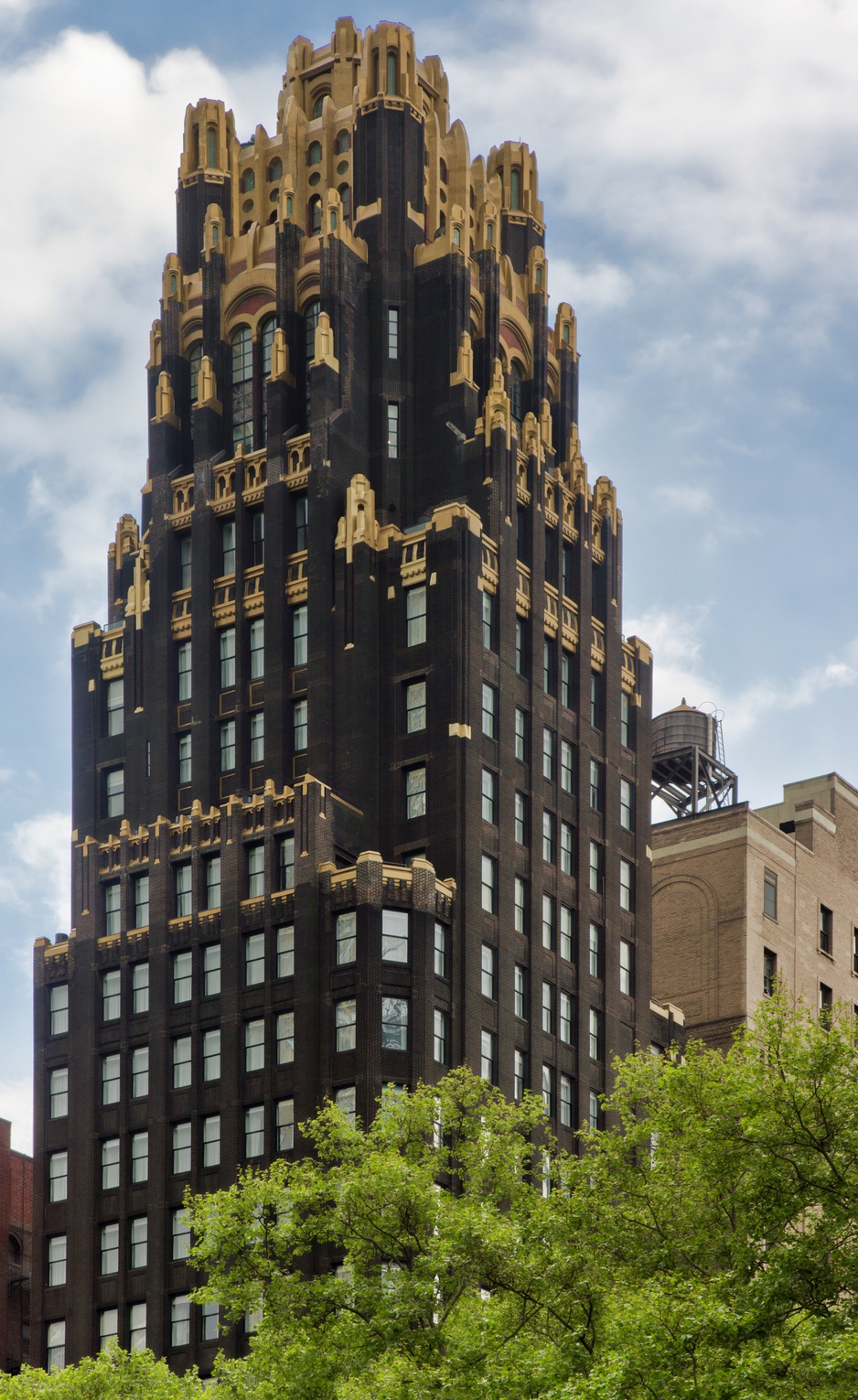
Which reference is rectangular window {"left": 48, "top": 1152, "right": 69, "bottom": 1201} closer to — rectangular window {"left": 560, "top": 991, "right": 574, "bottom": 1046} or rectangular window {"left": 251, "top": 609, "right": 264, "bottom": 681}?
rectangular window {"left": 560, "top": 991, "right": 574, "bottom": 1046}

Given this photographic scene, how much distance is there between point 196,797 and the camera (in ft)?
349

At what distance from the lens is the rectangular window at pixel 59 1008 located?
106 metres

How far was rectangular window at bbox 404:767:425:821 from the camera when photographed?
102875 millimetres

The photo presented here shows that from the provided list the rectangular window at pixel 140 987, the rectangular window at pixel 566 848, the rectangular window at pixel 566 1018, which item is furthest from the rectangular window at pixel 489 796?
the rectangular window at pixel 140 987

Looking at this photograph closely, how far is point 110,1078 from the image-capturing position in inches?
4067

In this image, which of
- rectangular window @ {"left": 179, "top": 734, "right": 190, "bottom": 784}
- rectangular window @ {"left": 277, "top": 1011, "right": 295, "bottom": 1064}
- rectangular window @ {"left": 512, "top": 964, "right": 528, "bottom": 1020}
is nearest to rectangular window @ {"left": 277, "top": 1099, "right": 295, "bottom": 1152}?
rectangular window @ {"left": 277, "top": 1011, "right": 295, "bottom": 1064}

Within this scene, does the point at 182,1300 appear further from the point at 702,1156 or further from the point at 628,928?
the point at 702,1156

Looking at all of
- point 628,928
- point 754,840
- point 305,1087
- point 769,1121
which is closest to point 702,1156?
point 769,1121

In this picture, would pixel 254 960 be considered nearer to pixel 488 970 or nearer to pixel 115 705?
pixel 488 970

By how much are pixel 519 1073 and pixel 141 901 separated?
1734cm

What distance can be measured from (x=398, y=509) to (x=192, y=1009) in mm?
23785

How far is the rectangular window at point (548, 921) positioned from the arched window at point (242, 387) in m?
24.5

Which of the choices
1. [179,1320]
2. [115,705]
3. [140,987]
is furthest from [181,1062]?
[115,705]

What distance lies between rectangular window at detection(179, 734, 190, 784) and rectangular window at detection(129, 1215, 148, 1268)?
754 inches
